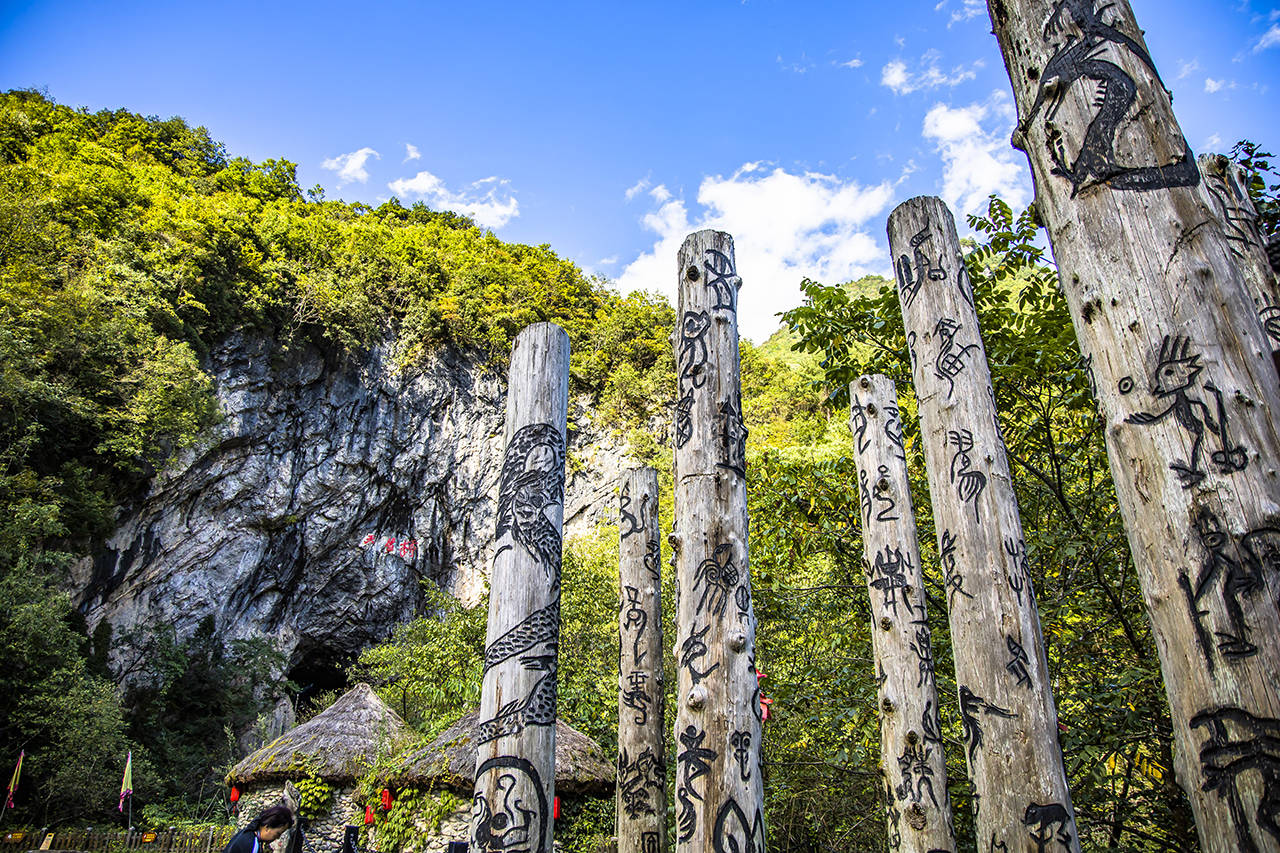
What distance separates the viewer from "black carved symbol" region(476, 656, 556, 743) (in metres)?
2.80

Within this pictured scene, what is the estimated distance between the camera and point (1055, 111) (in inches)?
67.4

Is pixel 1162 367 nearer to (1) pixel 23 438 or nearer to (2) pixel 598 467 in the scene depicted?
(1) pixel 23 438

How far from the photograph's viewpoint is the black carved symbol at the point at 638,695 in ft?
16.6

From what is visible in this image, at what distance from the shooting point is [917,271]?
3234 mm

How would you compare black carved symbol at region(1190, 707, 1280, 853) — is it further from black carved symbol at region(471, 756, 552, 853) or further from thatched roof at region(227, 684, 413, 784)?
thatched roof at region(227, 684, 413, 784)

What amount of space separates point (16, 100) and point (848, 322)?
28.6 meters

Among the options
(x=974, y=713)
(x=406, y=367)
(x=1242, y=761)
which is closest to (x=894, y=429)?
(x=974, y=713)

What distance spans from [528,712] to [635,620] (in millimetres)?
2655

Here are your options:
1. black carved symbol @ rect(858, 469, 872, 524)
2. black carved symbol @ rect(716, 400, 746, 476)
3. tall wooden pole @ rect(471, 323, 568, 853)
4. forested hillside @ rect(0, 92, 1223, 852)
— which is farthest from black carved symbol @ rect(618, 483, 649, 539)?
black carved symbol @ rect(716, 400, 746, 476)

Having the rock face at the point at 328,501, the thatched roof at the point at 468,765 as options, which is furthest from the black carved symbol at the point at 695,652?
the rock face at the point at 328,501

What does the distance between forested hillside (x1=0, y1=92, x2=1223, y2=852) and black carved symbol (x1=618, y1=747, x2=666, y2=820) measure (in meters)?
1.07

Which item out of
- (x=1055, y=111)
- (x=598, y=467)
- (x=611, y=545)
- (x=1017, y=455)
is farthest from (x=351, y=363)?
(x=1055, y=111)

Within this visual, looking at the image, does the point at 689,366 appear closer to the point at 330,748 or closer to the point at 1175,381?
the point at 1175,381

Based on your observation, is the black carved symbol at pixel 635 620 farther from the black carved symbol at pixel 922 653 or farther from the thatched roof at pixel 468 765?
the thatched roof at pixel 468 765
